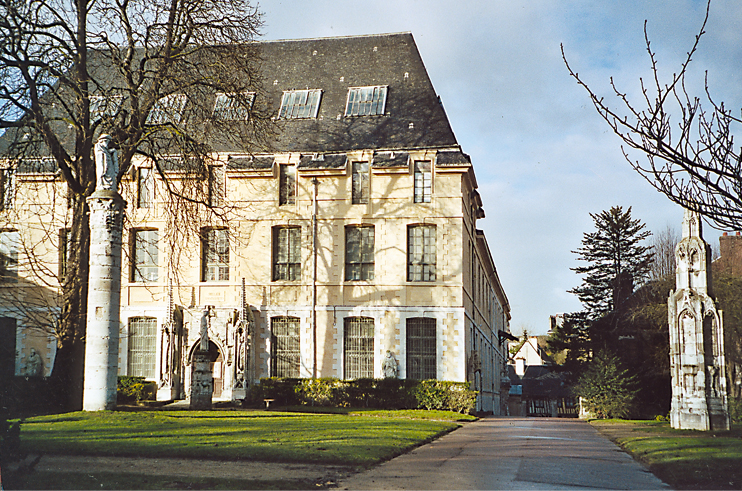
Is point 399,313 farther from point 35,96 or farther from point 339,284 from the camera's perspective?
point 35,96

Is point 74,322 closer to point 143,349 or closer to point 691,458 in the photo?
point 143,349

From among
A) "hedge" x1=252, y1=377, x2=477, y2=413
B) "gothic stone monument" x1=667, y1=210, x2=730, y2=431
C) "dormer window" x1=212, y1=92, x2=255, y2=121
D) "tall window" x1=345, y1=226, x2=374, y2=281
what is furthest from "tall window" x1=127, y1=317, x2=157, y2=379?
"gothic stone monument" x1=667, y1=210, x2=730, y2=431

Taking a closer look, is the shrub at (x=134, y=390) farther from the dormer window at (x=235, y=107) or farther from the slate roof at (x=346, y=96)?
the dormer window at (x=235, y=107)

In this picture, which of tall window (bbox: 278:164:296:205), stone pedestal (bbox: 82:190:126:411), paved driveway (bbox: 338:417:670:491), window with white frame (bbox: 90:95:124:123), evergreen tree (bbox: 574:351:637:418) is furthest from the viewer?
tall window (bbox: 278:164:296:205)

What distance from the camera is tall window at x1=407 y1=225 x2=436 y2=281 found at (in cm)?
3172

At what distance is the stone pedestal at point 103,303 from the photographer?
17875mm

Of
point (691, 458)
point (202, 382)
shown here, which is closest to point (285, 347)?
point (202, 382)

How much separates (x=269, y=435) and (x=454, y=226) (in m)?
18.7

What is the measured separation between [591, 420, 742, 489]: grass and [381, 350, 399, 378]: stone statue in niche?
12368mm

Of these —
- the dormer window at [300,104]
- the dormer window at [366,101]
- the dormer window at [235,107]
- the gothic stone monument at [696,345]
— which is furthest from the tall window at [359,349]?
the gothic stone monument at [696,345]

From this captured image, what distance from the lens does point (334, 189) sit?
32.5 metres

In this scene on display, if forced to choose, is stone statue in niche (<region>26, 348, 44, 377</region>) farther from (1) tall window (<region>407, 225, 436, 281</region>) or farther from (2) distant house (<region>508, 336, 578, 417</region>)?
(2) distant house (<region>508, 336, 578, 417</region>)

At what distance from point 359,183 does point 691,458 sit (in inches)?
853

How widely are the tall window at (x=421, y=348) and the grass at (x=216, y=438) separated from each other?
1215 cm
